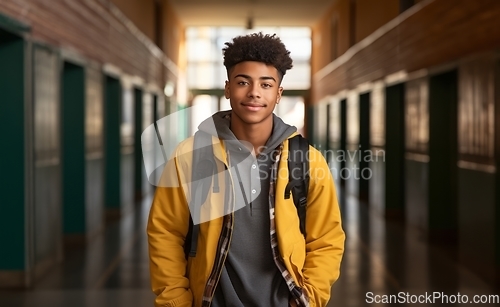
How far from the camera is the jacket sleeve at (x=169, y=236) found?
83.7 inches

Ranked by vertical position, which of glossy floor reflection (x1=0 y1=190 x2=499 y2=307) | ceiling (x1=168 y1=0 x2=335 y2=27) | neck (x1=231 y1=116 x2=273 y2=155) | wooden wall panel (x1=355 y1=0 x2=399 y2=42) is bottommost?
glossy floor reflection (x1=0 y1=190 x2=499 y2=307)

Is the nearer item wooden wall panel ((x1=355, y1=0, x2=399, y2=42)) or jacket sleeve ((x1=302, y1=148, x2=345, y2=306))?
jacket sleeve ((x1=302, y1=148, x2=345, y2=306))

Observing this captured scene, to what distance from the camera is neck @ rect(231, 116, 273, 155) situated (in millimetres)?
2178

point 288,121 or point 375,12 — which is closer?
point 288,121

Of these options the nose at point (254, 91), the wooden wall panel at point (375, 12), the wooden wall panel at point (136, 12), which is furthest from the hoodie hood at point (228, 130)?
the wooden wall panel at point (136, 12)

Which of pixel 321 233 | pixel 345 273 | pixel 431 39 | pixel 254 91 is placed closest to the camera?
pixel 254 91

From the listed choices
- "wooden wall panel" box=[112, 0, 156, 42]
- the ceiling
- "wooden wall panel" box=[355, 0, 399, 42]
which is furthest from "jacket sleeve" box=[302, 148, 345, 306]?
"wooden wall panel" box=[112, 0, 156, 42]

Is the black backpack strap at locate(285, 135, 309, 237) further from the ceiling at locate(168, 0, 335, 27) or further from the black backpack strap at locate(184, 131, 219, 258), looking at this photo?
the ceiling at locate(168, 0, 335, 27)

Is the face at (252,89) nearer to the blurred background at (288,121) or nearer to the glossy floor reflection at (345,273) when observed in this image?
the blurred background at (288,121)

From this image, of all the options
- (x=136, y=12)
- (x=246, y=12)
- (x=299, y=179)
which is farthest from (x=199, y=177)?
(x=136, y=12)

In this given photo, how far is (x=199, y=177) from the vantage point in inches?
84.7

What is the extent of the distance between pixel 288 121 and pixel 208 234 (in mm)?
2797

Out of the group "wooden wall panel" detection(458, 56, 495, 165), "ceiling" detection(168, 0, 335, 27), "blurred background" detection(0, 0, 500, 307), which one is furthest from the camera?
"wooden wall panel" detection(458, 56, 495, 165)

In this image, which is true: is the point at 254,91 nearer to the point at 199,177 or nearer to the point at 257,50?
the point at 257,50
